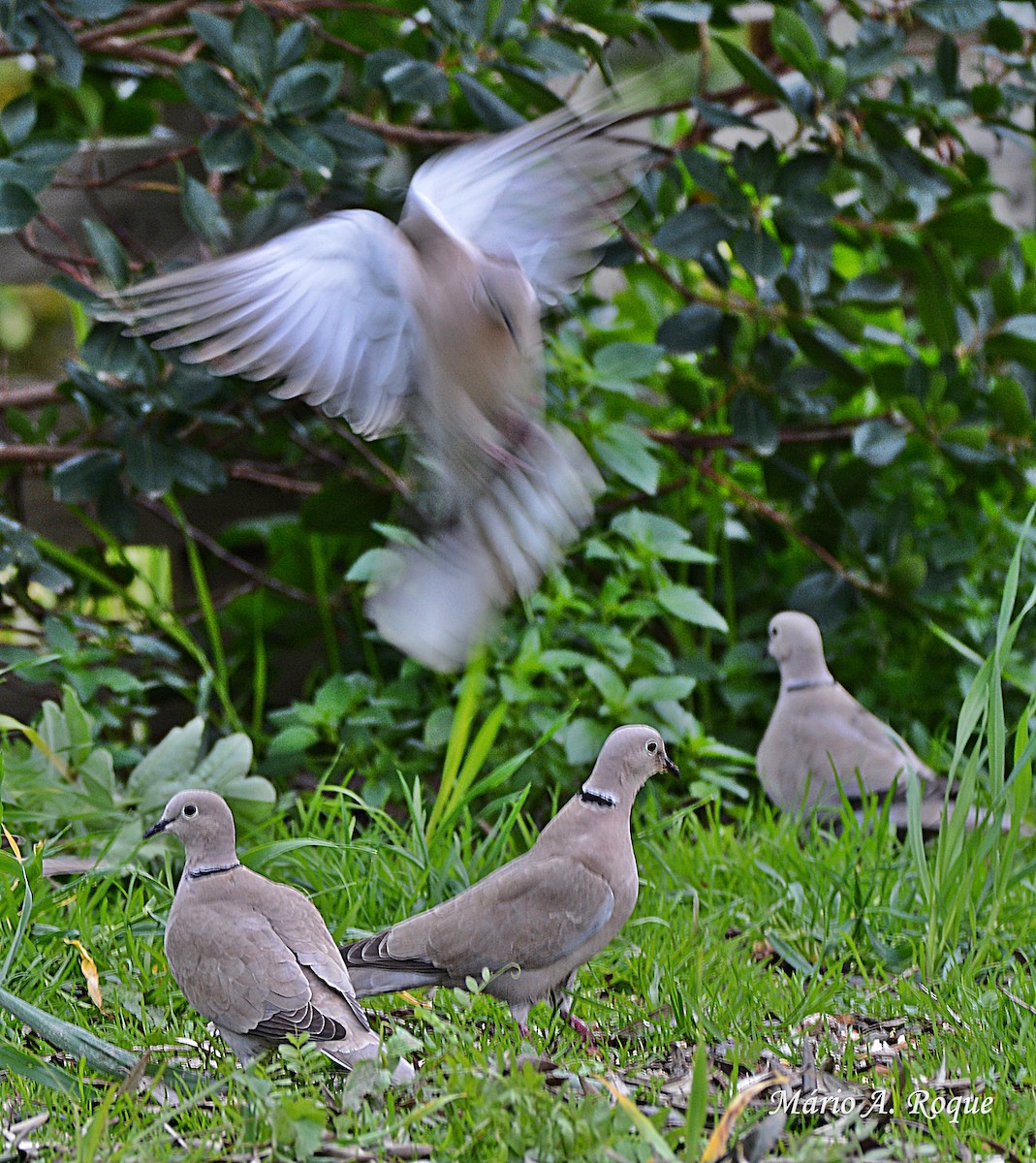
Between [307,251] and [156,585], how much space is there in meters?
2.07

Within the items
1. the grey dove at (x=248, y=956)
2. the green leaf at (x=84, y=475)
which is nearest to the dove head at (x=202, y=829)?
the grey dove at (x=248, y=956)

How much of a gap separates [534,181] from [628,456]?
4.31ft

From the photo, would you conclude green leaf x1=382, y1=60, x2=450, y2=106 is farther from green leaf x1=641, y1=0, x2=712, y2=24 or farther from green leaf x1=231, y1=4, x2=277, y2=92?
green leaf x1=641, y1=0, x2=712, y2=24

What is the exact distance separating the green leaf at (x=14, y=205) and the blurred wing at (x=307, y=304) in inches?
36.9

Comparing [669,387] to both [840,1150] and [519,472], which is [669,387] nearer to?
[519,472]

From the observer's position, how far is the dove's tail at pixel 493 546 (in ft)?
8.55

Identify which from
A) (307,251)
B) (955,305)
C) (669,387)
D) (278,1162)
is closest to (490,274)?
(307,251)

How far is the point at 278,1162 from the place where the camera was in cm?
173

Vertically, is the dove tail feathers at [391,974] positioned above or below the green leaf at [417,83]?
below

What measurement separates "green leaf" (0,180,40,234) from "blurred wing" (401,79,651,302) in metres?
1.14

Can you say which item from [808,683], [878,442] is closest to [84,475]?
[808,683]

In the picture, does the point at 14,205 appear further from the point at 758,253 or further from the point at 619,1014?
the point at 619,1014

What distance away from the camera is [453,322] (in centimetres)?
247

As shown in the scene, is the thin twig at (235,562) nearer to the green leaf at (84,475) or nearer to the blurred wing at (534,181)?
the green leaf at (84,475)
